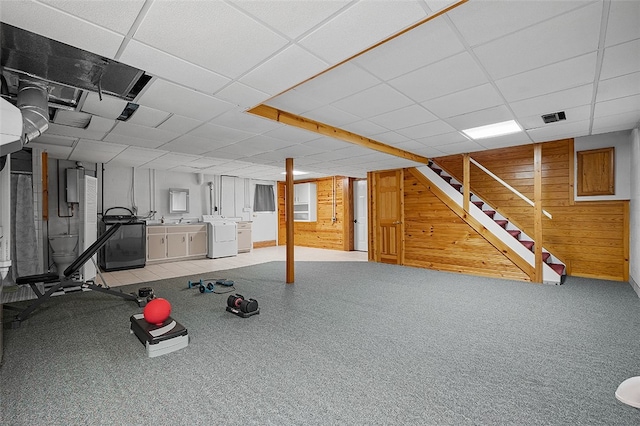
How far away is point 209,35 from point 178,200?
684 centimetres

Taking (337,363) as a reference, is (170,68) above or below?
above

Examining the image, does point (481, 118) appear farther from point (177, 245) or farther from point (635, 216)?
point (177, 245)

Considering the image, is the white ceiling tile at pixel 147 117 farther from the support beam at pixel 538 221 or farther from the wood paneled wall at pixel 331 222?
the wood paneled wall at pixel 331 222

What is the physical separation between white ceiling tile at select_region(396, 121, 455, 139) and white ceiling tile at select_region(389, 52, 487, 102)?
0.98 m

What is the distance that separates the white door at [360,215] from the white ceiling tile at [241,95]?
658cm

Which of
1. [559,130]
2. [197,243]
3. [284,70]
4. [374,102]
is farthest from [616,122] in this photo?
[197,243]

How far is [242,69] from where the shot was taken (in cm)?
224

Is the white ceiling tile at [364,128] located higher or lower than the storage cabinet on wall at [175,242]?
higher

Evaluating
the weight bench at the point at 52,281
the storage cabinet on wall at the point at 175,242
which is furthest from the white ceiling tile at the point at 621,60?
the storage cabinet on wall at the point at 175,242

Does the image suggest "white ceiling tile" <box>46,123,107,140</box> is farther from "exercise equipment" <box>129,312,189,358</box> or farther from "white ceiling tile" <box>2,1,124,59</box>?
"exercise equipment" <box>129,312,189,358</box>

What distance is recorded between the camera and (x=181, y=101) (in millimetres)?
2855

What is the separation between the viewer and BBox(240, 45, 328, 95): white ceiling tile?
2047mm

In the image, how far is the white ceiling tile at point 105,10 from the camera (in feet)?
4.97

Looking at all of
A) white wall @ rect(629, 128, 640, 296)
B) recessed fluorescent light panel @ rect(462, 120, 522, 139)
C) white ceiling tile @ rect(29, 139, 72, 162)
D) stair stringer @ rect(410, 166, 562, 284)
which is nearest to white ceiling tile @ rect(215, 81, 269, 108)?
recessed fluorescent light panel @ rect(462, 120, 522, 139)
